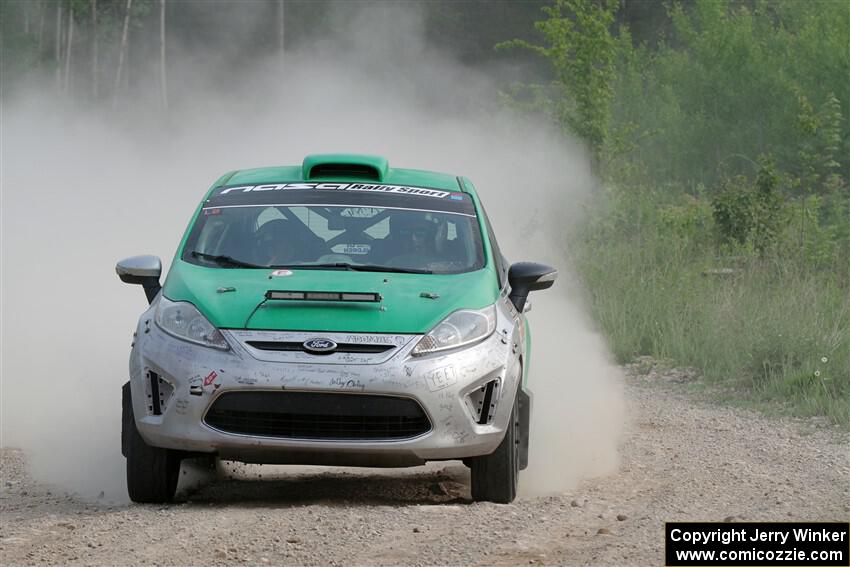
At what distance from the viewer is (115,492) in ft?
24.9

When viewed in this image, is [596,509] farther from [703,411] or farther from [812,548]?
[703,411]

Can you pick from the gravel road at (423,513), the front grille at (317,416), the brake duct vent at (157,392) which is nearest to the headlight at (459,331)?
the front grille at (317,416)

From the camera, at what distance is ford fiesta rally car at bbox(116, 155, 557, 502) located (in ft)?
21.7

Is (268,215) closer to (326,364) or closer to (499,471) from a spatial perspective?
(326,364)

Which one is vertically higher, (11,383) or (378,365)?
(378,365)

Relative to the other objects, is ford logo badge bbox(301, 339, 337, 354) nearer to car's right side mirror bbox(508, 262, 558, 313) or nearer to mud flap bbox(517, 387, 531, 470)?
mud flap bbox(517, 387, 531, 470)

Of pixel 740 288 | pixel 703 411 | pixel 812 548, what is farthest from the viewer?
pixel 740 288

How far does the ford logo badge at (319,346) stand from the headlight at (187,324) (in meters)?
0.37

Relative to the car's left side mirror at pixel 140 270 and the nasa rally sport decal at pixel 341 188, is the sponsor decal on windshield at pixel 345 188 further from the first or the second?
the car's left side mirror at pixel 140 270

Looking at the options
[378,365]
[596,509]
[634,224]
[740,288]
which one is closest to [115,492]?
[378,365]

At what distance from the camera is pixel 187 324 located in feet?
22.6

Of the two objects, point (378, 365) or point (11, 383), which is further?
point (11, 383)

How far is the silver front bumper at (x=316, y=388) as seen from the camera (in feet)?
21.6

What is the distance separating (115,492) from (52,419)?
2.29 m
